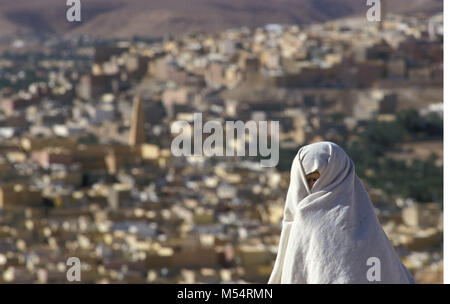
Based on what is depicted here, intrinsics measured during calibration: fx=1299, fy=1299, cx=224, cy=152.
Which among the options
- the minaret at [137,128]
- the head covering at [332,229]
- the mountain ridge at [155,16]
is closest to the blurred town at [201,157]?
→ the minaret at [137,128]

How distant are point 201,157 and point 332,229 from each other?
25563mm

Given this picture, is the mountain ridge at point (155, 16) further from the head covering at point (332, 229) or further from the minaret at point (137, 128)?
the head covering at point (332, 229)

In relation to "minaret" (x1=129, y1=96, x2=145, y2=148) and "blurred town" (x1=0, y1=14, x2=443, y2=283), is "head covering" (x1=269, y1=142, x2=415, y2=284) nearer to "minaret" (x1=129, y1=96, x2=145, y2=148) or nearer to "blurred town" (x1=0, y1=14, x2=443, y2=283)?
"blurred town" (x1=0, y1=14, x2=443, y2=283)

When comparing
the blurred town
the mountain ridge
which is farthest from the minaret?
the mountain ridge

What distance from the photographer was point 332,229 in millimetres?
1773

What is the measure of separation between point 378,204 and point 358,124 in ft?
39.8

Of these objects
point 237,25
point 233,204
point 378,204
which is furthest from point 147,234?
point 237,25

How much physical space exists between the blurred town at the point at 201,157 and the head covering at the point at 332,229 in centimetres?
768

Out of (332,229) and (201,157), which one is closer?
(332,229)

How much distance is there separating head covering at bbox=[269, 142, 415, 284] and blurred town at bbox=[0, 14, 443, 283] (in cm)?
768

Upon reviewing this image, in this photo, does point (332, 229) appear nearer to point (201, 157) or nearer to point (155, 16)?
point (201, 157)

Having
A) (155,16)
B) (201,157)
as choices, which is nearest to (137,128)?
(201,157)

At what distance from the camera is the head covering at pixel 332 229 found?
69.2 inches

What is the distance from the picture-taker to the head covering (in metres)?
1.76
